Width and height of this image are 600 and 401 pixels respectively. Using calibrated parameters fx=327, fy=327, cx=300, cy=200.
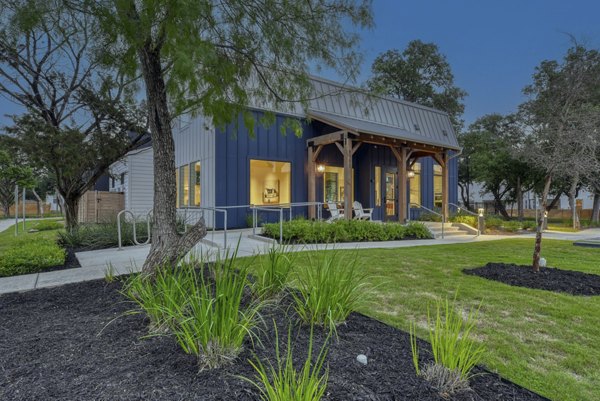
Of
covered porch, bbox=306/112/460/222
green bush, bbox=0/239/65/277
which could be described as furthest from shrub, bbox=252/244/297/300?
covered porch, bbox=306/112/460/222

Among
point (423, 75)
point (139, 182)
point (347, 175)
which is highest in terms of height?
point (423, 75)

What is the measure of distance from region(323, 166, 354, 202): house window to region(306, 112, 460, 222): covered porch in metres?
0.04

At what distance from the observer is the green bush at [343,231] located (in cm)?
764

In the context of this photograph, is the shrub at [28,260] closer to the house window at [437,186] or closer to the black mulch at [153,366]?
the black mulch at [153,366]

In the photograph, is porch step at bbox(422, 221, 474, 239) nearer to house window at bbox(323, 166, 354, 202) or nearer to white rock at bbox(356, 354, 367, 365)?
house window at bbox(323, 166, 354, 202)

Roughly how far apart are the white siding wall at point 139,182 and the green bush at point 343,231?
8.38 m

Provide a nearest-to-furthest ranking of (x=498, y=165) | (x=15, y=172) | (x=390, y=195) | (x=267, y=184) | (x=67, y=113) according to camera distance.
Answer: (x=67, y=113) < (x=15, y=172) < (x=267, y=184) < (x=390, y=195) < (x=498, y=165)

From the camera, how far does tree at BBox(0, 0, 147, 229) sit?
23.6 ft

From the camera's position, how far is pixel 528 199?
2792 centimetres

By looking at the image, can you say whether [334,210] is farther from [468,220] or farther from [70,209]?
[70,209]

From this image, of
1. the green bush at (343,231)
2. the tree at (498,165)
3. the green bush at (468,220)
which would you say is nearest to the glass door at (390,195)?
the green bush at (468,220)

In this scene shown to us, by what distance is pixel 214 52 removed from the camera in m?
2.84

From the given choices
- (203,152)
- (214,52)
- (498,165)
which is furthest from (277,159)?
(498,165)

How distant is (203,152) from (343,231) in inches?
202
